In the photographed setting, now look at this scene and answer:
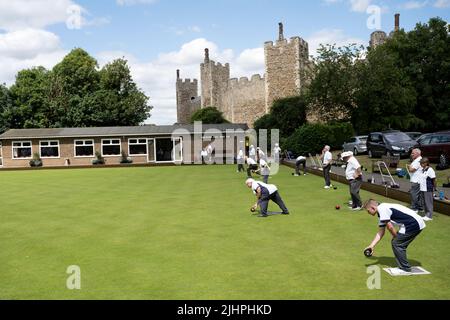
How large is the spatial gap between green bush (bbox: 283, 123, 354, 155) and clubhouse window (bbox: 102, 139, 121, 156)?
1497cm

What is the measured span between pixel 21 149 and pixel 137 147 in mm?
10498

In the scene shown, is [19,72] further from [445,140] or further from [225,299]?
[225,299]

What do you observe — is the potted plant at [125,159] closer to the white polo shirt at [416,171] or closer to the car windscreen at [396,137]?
→ the car windscreen at [396,137]

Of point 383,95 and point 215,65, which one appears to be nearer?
point 383,95

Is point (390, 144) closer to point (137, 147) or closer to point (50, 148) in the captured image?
point (137, 147)

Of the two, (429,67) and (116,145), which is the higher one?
(429,67)

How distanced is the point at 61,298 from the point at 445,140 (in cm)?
1898

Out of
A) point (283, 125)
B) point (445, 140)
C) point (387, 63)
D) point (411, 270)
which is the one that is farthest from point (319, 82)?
point (411, 270)

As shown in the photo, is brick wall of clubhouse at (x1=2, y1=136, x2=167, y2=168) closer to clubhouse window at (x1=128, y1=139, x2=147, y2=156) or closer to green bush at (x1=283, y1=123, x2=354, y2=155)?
clubhouse window at (x1=128, y1=139, x2=147, y2=156)

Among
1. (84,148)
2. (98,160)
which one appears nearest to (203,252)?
(98,160)

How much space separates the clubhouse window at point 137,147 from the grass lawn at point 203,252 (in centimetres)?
2566

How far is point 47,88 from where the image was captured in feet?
173

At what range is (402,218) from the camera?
23.3ft

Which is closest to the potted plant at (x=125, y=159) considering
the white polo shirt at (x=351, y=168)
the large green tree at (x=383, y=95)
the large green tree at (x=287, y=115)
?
the large green tree at (x=287, y=115)
